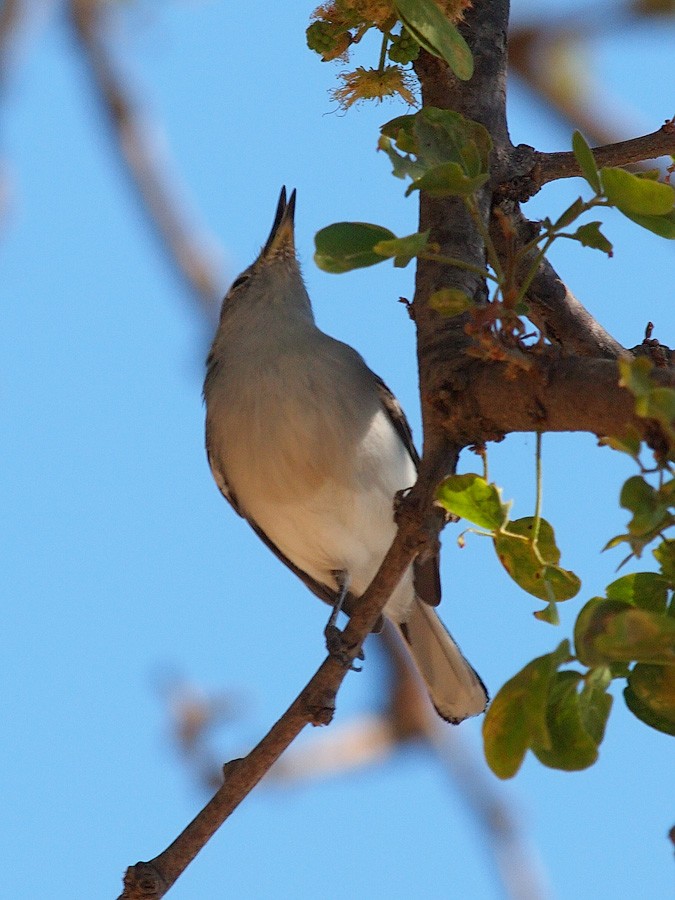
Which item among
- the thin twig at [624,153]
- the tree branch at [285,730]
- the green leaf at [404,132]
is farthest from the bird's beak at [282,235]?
the tree branch at [285,730]

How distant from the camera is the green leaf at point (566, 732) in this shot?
2.05 metres

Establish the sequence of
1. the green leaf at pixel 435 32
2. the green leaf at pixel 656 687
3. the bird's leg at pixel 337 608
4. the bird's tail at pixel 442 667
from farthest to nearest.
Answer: the bird's tail at pixel 442 667, the bird's leg at pixel 337 608, the green leaf at pixel 435 32, the green leaf at pixel 656 687

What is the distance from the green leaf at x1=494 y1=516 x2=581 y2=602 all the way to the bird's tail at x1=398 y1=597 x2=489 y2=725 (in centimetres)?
261

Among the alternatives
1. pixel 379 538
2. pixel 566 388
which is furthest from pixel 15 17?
pixel 566 388

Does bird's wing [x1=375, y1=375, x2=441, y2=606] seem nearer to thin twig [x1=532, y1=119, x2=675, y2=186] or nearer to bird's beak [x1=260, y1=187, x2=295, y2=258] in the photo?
bird's beak [x1=260, y1=187, x2=295, y2=258]

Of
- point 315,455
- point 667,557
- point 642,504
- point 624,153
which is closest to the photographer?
point 642,504

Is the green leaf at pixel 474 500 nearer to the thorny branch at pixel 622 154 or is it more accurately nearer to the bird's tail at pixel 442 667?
the thorny branch at pixel 622 154

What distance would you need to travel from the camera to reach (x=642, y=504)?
1.95 meters

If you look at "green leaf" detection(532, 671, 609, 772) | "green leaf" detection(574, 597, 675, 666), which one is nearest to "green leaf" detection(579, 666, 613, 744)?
"green leaf" detection(532, 671, 609, 772)

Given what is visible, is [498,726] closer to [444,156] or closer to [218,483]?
[444,156]

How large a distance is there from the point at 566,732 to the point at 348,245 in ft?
3.56

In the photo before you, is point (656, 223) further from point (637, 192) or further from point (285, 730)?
point (285, 730)

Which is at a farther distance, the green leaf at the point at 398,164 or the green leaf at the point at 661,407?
the green leaf at the point at 398,164

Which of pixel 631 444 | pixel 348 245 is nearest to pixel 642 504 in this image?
pixel 631 444
